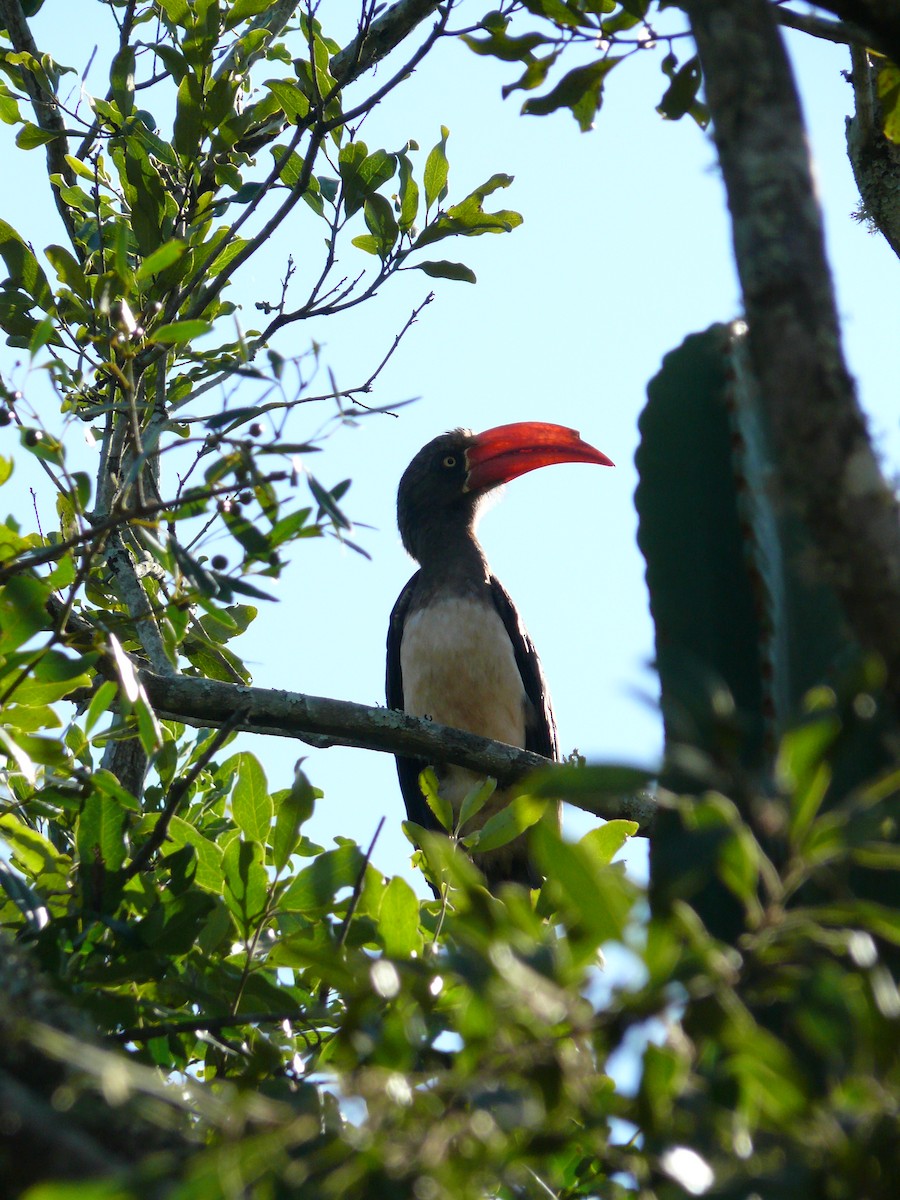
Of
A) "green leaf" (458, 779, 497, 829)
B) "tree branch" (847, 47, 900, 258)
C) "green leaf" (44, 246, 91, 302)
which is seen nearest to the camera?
"green leaf" (458, 779, 497, 829)

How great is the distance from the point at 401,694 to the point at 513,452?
1530 mm

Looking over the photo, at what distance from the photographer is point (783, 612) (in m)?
1.65

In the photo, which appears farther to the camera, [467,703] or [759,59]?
[467,703]

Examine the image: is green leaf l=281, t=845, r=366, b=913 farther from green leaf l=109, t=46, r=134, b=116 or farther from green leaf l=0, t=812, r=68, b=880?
green leaf l=109, t=46, r=134, b=116

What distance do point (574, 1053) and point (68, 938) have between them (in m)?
1.32

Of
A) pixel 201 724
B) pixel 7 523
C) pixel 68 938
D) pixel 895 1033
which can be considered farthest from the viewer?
pixel 201 724

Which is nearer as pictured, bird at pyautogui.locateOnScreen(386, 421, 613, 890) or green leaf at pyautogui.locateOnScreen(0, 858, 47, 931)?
green leaf at pyautogui.locateOnScreen(0, 858, 47, 931)

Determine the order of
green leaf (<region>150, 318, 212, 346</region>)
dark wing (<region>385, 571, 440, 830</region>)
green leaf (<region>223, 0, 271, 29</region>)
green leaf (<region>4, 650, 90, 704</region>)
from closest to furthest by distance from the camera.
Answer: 1. green leaf (<region>150, 318, 212, 346</region>)
2. green leaf (<region>4, 650, 90, 704</region>)
3. green leaf (<region>223, 0, 271, 29</region>)
4. dark wing (<region>385, 571, 440, 830</region>)

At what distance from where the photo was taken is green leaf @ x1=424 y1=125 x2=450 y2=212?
170 inches

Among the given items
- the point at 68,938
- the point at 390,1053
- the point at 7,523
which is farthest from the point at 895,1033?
the point at 7,523

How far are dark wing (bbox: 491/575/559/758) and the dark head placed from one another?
20.8 inches

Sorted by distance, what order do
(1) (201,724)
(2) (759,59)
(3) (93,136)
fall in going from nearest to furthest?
(2) (759,59) < (1) (201,724) < (3) (93,136)

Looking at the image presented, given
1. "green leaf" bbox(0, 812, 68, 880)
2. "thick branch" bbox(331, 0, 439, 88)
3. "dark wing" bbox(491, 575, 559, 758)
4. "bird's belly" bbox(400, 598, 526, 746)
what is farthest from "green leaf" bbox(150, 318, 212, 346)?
"dark wing" bbox(491, 575, 559, 758)

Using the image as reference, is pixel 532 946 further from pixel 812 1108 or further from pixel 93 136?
pixel 93 136
